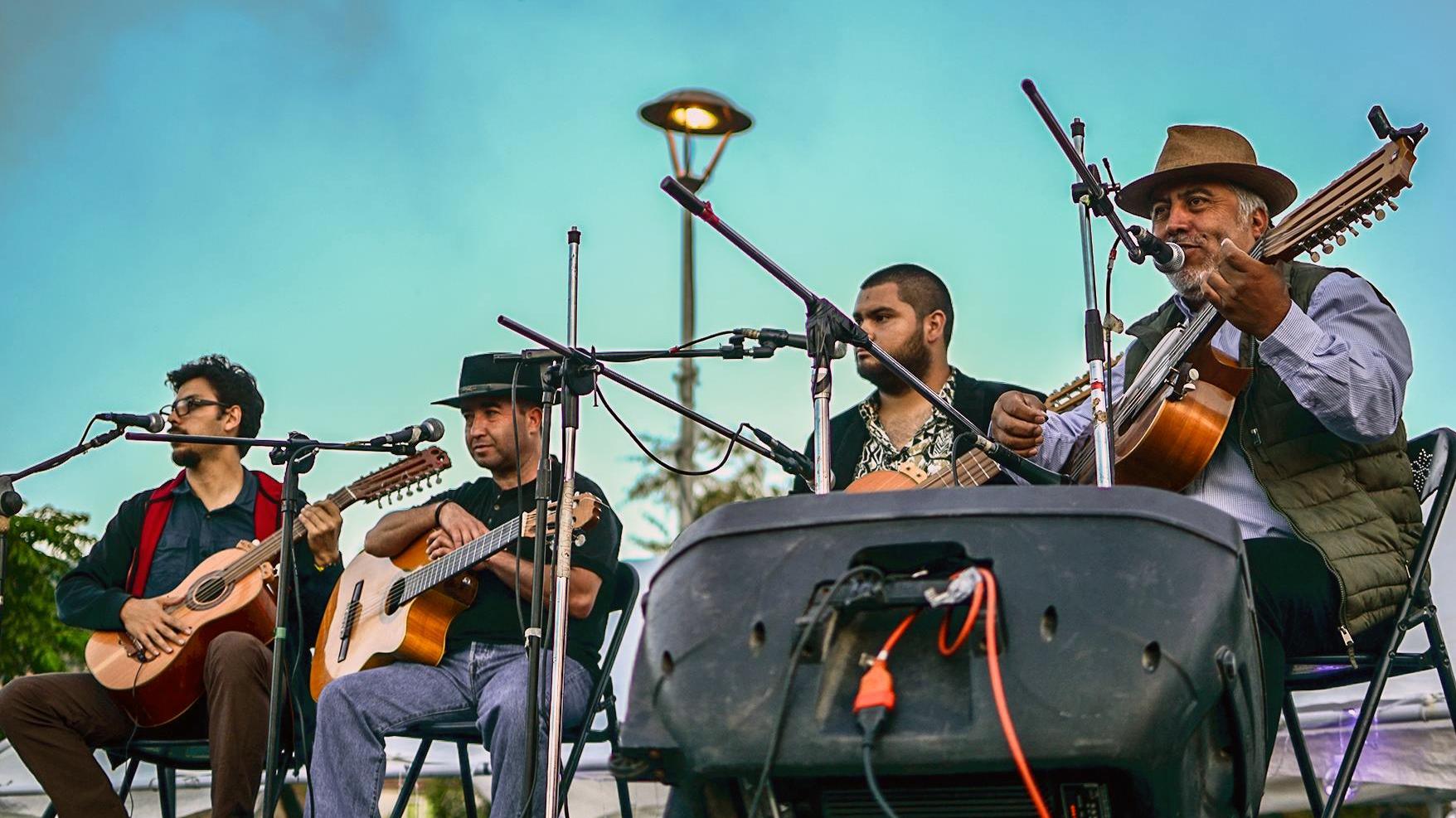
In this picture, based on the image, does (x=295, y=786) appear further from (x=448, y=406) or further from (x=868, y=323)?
(x=868, y=323)

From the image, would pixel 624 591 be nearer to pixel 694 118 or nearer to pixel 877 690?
pixel 877 690

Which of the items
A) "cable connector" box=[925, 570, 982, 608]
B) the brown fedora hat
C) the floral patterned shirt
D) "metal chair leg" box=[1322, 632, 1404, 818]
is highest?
the brown fedora hat

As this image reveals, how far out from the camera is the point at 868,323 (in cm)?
456

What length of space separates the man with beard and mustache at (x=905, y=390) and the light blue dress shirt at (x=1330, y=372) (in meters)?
0.89

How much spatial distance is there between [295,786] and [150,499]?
107 cm

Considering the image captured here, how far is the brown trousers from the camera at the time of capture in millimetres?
4000

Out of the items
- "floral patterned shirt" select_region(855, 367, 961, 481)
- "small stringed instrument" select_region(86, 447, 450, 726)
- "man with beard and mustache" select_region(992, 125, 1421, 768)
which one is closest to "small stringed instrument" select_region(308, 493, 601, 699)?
"small stringed instrument" select_region(86, 447, 450, 726)

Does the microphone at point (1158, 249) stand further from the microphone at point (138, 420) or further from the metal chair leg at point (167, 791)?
the metal chair leg at point (167, 791)

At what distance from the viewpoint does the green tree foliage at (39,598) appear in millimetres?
5691

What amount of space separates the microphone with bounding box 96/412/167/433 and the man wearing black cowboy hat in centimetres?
69

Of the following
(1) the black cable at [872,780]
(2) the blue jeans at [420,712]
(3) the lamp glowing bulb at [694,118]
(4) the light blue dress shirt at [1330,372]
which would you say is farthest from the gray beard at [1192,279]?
(3) the lamp glowing bulb at [694,118]

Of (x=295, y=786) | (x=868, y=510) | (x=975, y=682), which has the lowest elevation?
(x=295, y=786)

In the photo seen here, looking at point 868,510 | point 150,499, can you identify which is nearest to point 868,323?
point 150,499

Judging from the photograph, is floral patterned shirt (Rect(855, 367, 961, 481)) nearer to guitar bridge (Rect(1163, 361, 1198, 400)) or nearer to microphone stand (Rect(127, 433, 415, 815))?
guitar bridge (Rect(1163, 361, 1198, 400))
